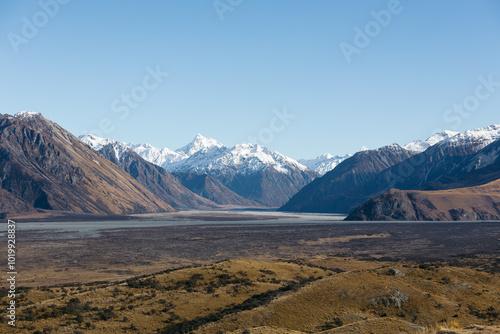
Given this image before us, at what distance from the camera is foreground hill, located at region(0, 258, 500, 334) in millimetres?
37500

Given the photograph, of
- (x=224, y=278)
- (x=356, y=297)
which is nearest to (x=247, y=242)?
(x=224, y=278)

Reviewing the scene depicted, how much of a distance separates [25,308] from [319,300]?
2643cm

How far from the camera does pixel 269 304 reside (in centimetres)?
4031

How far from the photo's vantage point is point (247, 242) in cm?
12912

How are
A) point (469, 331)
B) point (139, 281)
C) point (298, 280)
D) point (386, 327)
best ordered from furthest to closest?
point (298, 280)
point (139, 281)
point (386, 327)
point (469, 331)

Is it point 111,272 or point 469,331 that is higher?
point 469,331

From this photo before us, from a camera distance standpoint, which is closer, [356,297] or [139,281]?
[356,297]

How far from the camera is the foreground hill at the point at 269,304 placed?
123 ft

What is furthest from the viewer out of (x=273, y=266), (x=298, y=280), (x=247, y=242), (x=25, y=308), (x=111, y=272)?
(x=247, y=242)

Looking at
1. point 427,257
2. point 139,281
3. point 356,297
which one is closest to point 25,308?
point 139,281

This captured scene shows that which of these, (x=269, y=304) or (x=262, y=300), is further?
(x=262, y=300)

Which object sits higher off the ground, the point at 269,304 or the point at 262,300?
the point at 269,304

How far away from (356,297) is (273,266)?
20.1 m

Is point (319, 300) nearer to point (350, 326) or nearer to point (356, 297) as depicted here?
point (356, 297)
